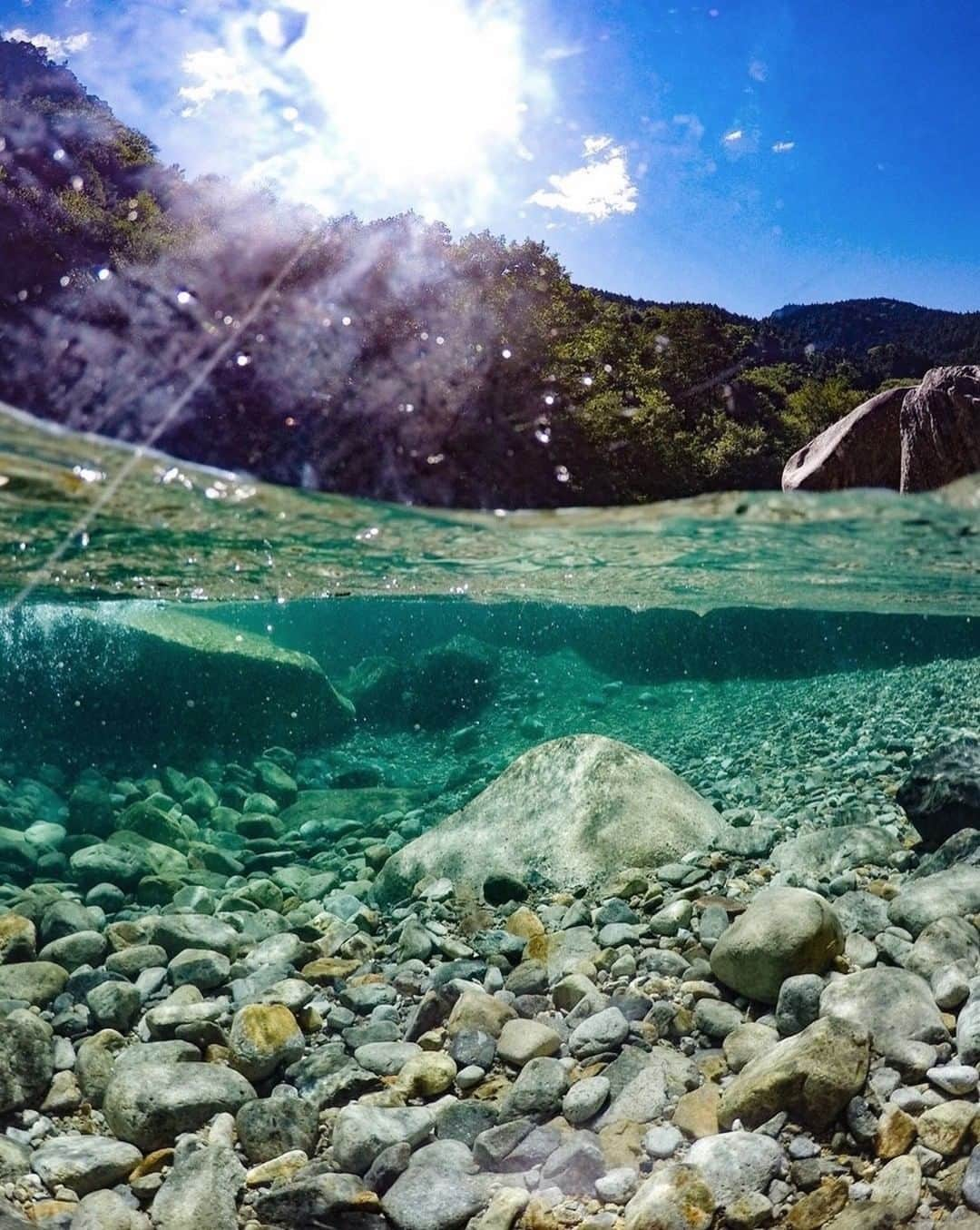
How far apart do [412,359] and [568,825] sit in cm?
612

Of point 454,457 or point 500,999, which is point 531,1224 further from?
point 454,457

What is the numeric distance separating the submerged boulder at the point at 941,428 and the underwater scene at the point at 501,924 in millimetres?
291

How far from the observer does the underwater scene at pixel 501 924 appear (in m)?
3.46

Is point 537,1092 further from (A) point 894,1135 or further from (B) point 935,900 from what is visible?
(B) point 935,900

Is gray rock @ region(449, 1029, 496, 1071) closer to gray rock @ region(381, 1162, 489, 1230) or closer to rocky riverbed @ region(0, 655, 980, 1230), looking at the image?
rocky riverbed @ region(0, 655, 980, 1230)

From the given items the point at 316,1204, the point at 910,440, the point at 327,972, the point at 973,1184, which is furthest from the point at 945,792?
the point at 316,1204

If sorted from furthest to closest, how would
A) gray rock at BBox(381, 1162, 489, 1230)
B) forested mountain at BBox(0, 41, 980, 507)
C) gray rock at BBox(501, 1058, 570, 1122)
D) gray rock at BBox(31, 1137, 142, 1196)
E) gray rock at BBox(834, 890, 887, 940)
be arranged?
forested mountain at BBox(0, 41, 980, 507) → gray rock at BBox(834, 890, 887, 940) → gray rock at BBox(501, 1058, 570, 1122) → gray rock at BBox(31, 1137, 142, 1196) → gray rock at BBox(381, 1162, 489, 1230)

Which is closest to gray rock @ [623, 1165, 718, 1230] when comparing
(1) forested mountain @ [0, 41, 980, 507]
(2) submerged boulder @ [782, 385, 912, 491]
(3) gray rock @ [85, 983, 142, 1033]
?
(3) gray rock @ [85, 983, 142, 1033]

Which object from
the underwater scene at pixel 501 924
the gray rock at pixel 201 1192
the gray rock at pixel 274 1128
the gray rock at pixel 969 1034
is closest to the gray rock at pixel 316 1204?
the underwater scene at pixel 501 924

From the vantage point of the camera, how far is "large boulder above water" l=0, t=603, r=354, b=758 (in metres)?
15.6

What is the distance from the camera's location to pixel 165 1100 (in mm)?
3949

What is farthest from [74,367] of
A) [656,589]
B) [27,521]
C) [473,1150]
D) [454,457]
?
[473,1150]

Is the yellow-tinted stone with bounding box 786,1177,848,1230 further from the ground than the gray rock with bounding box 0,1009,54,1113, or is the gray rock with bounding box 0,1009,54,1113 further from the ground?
the yellow-tinted stone with bounding box 786,1177,848,1230

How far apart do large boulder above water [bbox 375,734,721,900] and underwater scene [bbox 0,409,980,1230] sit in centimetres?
3
